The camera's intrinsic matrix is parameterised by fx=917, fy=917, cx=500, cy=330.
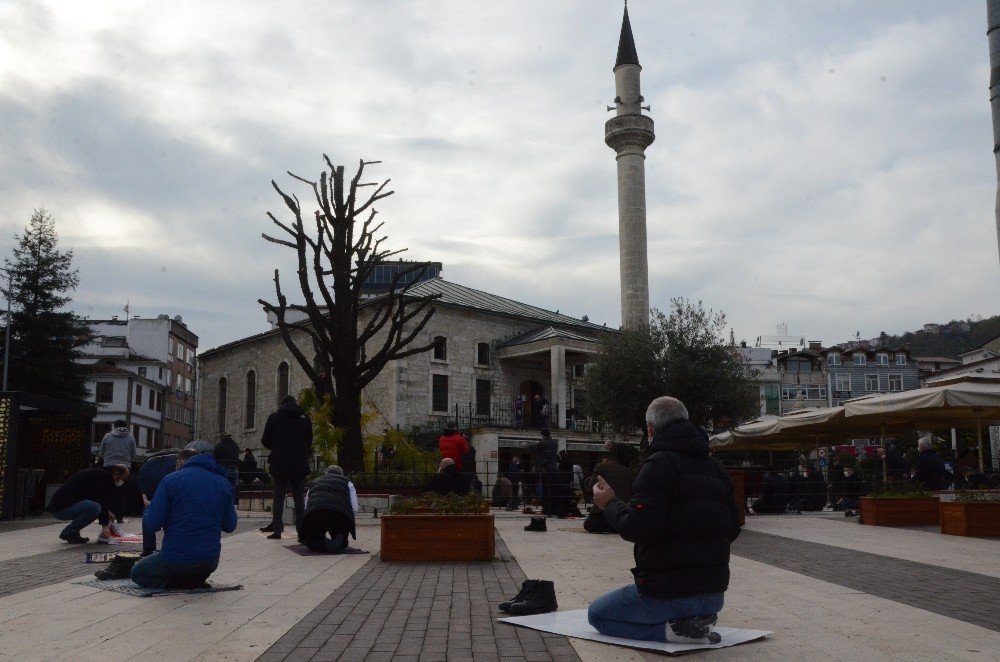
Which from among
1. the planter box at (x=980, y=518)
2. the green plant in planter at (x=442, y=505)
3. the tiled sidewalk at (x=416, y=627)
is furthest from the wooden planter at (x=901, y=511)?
the tiled sidewalk at (x=416, y=627)

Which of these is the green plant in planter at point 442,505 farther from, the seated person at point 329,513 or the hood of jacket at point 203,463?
the hood of jacket at point 203,463

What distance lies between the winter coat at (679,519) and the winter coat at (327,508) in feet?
18.4

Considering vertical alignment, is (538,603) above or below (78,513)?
below

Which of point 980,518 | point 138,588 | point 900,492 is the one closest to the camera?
point 138,588

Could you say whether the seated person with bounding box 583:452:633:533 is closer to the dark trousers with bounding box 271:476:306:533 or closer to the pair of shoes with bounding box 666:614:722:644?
the dark trousers with bounding box 271:476:306:533

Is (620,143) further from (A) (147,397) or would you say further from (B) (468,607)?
(A) (147,397)

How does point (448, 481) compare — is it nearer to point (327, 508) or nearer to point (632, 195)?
point (327, 508)

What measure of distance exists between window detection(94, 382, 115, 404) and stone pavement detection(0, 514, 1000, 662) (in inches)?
1966

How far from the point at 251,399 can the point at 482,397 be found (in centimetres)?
1371

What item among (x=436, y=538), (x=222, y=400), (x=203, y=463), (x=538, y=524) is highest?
(x=222, y=400)

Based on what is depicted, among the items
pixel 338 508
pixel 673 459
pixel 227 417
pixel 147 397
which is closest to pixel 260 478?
pixel 338 508

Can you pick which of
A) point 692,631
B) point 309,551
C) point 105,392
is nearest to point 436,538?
point 309,551

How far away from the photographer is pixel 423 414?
3878 cm

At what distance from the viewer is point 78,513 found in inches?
441
